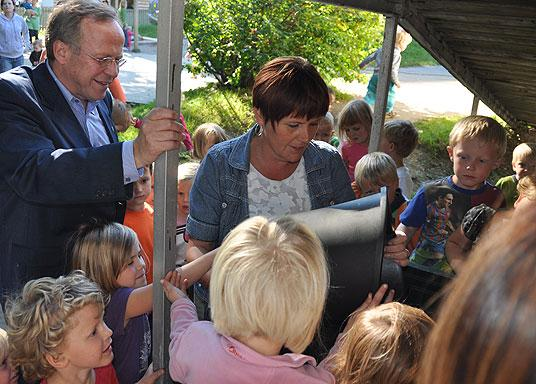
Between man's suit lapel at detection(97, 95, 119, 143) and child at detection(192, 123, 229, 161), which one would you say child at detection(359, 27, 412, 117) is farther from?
man's suit lapel at detection(97, 95, 119, 143)

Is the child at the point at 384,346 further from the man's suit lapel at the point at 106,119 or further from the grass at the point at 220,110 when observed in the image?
the grass at the point at 220,110

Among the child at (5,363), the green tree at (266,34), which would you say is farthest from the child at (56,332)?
the green tree at (266,34)

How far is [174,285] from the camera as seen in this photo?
89.6 inches

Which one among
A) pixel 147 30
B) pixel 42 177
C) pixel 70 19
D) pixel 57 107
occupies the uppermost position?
pixel 70 19

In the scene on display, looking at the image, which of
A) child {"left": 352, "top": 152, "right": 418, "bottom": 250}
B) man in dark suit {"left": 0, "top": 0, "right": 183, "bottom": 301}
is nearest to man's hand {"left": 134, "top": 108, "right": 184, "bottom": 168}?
man in dark suit {"left": 0, "top": 0, "right": 183, "bottom": 301}

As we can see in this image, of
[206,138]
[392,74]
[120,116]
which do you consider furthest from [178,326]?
[392,74]

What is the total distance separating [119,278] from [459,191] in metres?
1.91

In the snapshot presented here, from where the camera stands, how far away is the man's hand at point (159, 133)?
2.06 meters

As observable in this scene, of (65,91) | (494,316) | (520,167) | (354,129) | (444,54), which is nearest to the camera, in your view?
(494,316)

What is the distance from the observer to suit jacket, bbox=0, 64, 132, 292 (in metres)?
2.20

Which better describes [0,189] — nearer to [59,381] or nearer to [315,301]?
[59,381]

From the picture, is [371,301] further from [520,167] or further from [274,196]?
[520,167]

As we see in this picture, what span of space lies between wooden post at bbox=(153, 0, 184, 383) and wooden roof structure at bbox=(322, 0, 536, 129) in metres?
1.66

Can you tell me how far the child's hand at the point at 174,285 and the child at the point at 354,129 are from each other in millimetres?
3015
